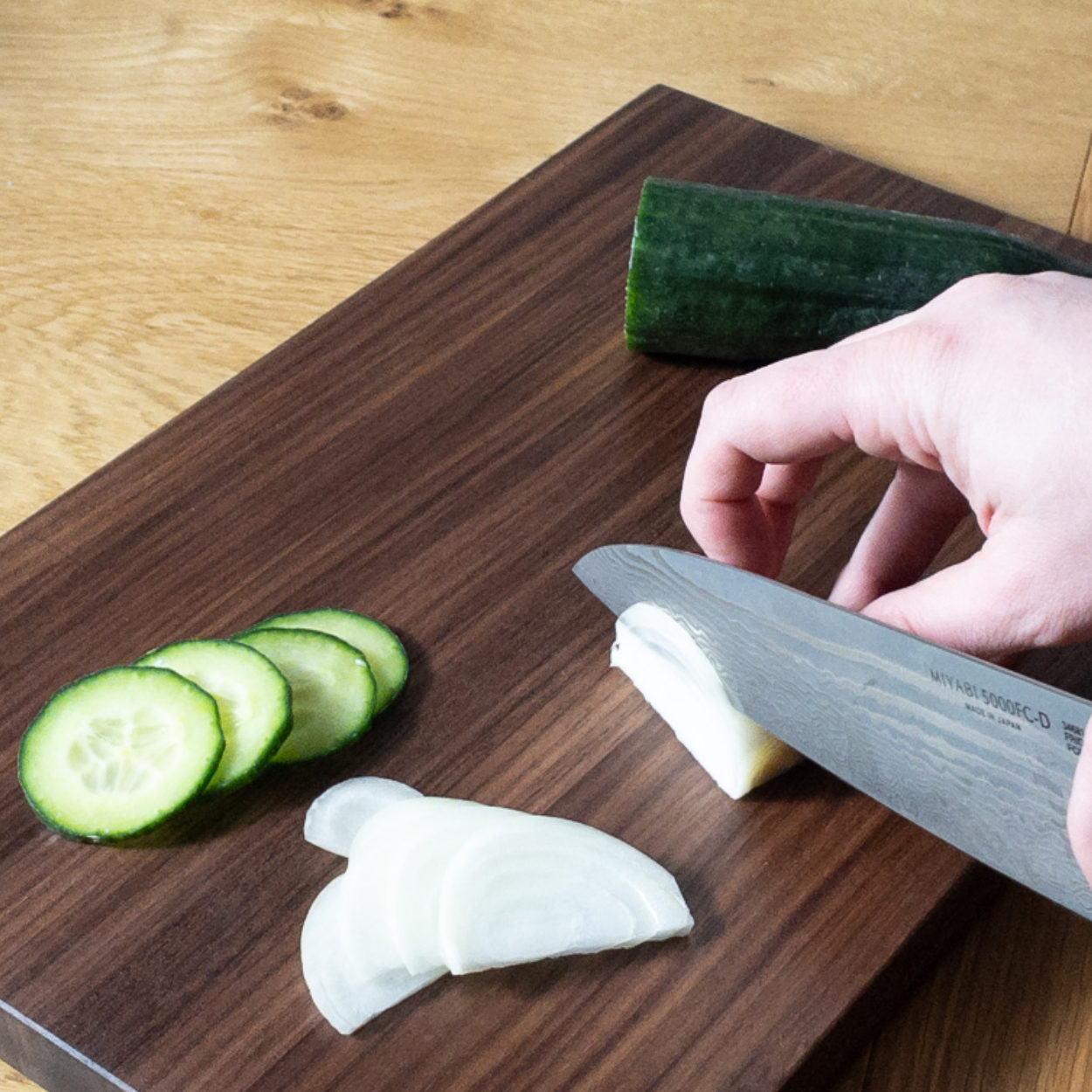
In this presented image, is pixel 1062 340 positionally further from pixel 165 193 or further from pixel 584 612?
pixel 165 193

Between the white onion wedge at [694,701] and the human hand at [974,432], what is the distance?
0.42 ft

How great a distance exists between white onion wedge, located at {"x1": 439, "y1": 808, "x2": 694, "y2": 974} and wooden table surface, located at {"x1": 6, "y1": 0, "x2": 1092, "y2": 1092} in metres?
0.86

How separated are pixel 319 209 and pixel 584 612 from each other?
0.99 metres

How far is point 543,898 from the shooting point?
4.38 feet

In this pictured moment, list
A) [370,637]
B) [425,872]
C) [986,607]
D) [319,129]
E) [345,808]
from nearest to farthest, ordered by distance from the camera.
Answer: [986,607]
[425,872]
[345,808]
[370,637]
[319,129]

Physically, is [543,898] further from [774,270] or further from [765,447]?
[774,270]

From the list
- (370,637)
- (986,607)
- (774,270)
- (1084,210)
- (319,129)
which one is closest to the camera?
(986,607)

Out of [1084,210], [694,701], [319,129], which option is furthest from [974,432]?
[319,129]

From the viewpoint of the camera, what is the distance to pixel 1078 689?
1.55 metres

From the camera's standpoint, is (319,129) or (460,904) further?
(319,129)

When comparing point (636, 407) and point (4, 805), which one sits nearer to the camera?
point (4, 805)

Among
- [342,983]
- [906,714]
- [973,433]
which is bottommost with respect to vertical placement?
[342,983]

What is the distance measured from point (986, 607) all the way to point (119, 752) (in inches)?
31.3

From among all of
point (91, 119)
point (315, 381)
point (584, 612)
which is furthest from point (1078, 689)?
point (91, 119)
